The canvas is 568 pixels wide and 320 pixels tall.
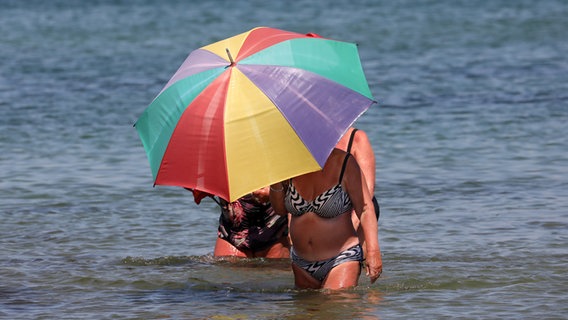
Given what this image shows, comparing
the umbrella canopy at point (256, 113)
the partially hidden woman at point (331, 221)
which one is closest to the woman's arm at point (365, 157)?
the partially hidden woman at point (331, 221)

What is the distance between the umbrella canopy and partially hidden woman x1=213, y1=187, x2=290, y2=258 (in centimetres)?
205

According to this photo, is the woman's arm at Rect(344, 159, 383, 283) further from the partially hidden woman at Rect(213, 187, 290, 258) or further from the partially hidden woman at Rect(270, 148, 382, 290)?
the partially hidden woman at Rect(213, 187, 290, 258)

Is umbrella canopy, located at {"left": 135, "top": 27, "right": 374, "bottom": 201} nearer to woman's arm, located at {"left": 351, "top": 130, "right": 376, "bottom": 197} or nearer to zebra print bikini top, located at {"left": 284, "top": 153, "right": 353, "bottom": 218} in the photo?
zebra print bikini top, located at {"left": 284, "top": 153, "right": 353, "bottom": 218}

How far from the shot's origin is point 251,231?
8.65m

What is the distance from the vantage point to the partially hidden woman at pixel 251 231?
28.1 ft

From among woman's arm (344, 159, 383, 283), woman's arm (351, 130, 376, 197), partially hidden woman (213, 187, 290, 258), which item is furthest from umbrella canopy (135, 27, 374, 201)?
partially hidden woman (213, 187, 290, 258)

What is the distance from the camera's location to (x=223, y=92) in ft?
20.6

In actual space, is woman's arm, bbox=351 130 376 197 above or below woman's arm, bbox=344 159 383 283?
above

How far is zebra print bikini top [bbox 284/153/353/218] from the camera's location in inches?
258

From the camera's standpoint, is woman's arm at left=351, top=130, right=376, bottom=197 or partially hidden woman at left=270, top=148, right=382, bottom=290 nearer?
partially hidden woman at left=270, top=148, right=382, bottom=290

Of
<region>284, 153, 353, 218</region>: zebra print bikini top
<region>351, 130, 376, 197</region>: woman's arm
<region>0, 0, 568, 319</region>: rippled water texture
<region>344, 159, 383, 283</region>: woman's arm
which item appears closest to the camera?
<region>344, 159, 383, 283</region>: woman's arm

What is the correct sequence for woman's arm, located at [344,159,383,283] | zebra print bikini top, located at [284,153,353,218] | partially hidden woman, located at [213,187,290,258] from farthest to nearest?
partially hidden woman, located at [213,187,290,258]
zebra print bikini top, located at [284,153,353,218]
woman's arm, located at [344,159,383,283]

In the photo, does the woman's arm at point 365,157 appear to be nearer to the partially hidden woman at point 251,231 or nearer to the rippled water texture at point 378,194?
the rippled water texture at point 378,194

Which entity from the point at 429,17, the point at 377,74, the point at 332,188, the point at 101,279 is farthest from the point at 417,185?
the point at 429,17
